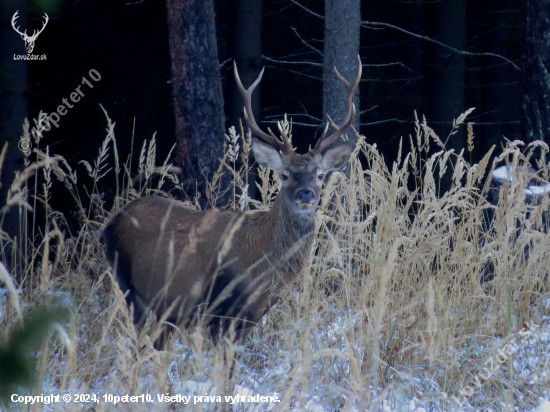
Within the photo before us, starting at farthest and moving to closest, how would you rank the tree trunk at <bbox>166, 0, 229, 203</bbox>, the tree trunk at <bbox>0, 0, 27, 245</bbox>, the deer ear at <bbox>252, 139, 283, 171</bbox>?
the tree trunk at <bbox>0, 0, 27, 245</bbox>, the tree trunk at <bbox>166, 0, 229, 203</bbox>, the deer ear at <bbox>252, 139, 283, 171</bbox>

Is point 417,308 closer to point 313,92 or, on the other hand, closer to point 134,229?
point 134,229

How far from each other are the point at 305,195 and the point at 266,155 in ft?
2.42

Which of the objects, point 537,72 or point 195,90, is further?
point 195,90

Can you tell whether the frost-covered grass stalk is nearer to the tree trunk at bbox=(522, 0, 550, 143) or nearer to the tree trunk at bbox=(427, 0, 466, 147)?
the tree trunk at bbox=(522, 0, 550, 143)

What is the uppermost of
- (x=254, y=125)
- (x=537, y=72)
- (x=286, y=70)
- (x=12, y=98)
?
(x=286, y=70)

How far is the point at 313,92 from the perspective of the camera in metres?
13.4

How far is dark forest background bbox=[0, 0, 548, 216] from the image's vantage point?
11.0 m

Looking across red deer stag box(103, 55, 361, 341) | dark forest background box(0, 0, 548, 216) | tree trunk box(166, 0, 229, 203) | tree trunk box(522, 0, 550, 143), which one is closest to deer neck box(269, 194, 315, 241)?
red deer stag box(103, 55, 361, 341)

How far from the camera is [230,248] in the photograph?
13.2 feet

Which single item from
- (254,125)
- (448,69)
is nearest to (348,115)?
(254,125)

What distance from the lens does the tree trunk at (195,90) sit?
6562mm

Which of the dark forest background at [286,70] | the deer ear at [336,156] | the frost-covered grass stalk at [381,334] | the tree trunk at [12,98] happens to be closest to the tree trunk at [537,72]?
the frost-covered grass stalk at [381,334]

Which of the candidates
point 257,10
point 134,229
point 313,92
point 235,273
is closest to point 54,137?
point 257,10

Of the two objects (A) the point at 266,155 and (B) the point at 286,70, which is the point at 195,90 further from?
(B) the point at 286,70
